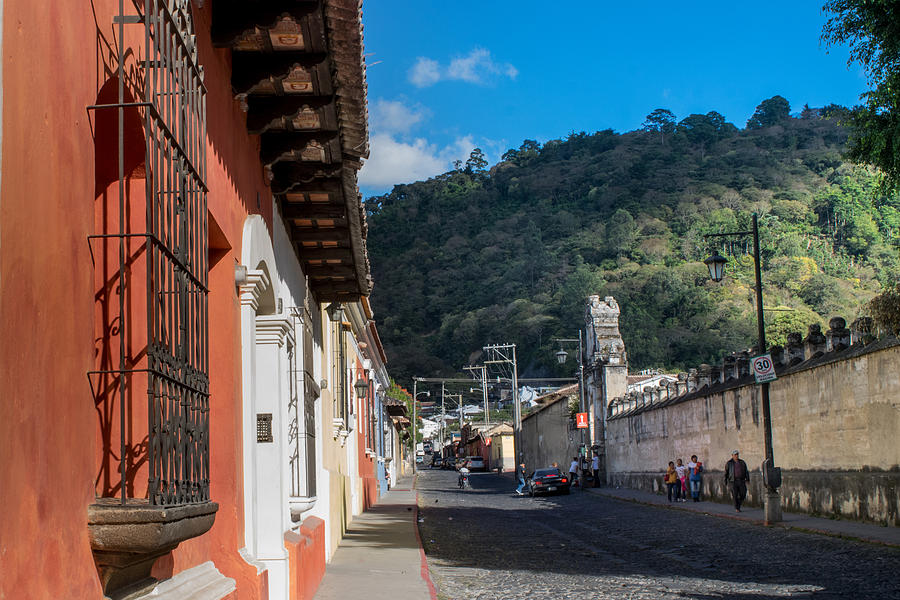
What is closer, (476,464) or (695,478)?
(695,478)

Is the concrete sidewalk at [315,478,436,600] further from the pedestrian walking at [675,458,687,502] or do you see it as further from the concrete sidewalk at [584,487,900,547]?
the pedestrian walking at [675,458,687,502]

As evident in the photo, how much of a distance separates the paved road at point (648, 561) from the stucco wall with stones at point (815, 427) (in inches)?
77.6

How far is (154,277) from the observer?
4.15m

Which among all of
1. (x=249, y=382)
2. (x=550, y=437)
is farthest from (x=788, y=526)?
(x=550, y=437)

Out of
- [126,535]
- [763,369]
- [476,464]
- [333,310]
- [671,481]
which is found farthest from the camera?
[476,464]

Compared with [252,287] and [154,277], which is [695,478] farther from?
[154,277]

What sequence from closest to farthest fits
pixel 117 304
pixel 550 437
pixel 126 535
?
1. pixel 126 535
2. pixel 117 304
3. pixel 550 437

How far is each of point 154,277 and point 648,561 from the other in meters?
11.2

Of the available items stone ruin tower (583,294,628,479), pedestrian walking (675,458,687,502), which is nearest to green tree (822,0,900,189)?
pedestrian walking (675,458,687,502)

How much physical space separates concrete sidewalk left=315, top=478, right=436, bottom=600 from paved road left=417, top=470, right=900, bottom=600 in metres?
0.38

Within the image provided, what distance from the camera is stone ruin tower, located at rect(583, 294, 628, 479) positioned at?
45.3m

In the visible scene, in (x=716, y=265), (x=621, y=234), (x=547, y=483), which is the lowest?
(x=547, y=483)

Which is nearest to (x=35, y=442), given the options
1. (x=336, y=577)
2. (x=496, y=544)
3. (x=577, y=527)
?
(x=336, y=577)

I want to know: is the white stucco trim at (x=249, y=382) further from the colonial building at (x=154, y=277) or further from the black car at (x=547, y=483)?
the black car at (x=547, y=483)
